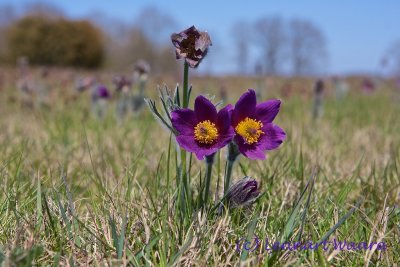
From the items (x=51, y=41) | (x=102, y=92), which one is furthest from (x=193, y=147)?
(x=51, y=41)

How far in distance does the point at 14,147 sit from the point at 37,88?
2.59 m

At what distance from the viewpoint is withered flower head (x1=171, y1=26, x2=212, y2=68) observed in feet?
4.76

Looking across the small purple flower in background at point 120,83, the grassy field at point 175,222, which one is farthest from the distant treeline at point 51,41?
the grassy field at point 175,222

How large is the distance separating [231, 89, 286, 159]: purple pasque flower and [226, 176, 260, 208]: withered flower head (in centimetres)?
13

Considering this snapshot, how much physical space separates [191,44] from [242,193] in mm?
494

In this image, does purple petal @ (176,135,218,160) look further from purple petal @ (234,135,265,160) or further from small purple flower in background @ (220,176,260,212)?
small purple flower in background @ (220,176,260,212)

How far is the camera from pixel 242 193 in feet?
5.19

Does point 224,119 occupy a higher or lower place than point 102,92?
higher

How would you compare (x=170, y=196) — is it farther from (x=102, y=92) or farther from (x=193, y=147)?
(x=102, y=92)

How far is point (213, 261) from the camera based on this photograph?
143 centimetres

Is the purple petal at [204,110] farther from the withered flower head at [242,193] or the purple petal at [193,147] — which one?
the withered flower head at [242,193]

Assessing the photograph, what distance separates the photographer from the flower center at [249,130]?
147 centimetres

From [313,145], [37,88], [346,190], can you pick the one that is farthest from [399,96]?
[346,190]

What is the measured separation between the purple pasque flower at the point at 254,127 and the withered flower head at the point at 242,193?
131 millimetres
